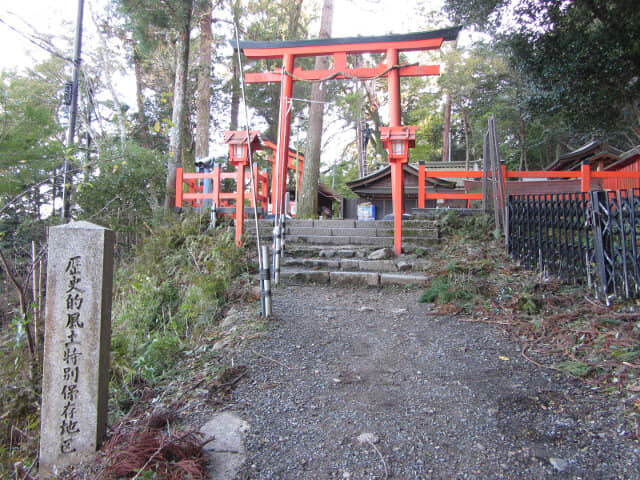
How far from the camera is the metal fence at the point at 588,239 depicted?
3773 millimetres

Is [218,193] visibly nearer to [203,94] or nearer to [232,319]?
[232,319]

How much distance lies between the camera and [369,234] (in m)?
8.19

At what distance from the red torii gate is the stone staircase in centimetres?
54

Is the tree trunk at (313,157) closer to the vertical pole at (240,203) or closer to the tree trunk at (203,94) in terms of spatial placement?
the tree trunk at (203,94)

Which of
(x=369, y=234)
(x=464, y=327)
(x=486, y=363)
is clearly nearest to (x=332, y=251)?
(x=369, y=234)

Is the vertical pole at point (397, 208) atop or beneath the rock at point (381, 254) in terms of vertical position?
atop

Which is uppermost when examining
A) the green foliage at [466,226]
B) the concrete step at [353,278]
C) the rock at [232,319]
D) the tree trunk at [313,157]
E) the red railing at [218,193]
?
the tree trunk at [313,157]

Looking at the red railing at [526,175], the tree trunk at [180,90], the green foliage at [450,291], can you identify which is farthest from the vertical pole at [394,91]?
the tree trunk at [180,90]

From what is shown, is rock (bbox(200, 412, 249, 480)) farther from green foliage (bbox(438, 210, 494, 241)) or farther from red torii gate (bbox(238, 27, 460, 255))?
green foliage (bbox(438, 210, 494, 241))

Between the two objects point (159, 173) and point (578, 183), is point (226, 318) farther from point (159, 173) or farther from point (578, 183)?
point (578, 183)

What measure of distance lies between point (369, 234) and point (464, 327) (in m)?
4.21

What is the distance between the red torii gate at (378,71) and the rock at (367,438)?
527cm

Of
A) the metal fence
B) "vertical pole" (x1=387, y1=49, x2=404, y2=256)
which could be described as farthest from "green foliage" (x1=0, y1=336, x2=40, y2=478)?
"vertical pole" (x1=387, y1=49, x2=404, y2=256)

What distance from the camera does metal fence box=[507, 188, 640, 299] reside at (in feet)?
12.4
